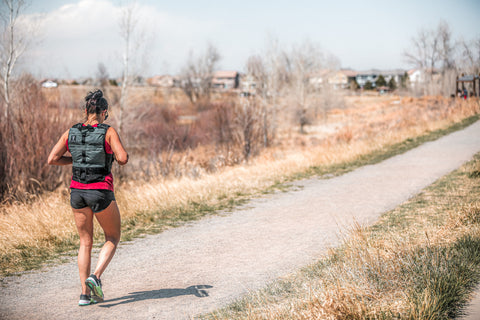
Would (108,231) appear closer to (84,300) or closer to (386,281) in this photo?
(84,300)

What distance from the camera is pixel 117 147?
396 centimetres

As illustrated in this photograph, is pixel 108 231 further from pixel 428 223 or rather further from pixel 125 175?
pixel 125 175

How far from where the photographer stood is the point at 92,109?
4.07 meters

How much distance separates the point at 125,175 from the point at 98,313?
12.8 m

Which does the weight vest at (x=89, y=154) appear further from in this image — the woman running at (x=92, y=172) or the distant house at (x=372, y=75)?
the distant house at (x=372, y=75)

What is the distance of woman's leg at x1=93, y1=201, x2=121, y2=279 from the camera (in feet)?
13.3

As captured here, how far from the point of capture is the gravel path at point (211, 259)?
14.2 ft

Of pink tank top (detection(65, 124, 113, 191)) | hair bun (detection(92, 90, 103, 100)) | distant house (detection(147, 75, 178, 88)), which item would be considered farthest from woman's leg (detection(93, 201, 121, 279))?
distant house (detection(147, 75, 178, 88))

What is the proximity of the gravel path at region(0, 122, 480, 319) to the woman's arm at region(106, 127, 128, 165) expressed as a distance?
5.03 feet

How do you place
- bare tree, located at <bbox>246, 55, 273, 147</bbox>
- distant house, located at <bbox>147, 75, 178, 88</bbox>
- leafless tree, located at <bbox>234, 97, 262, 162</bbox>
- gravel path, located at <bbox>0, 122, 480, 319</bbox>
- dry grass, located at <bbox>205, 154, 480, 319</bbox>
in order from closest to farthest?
1. dry grass, located at <bbox>205, 154, 480, 319</bbox>
2. gravel path, located at <bbox>0, 122, 480, 319</bbox>
3. leafless tree, located at <bbox>234, 97, 262, 162</bbox>
4. bare tree, located at <bbox>246, 55, 273, 147</bbox>
5. distant house, located at <bbox>147, 75, 178, 88</bbox>

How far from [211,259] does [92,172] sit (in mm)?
2365

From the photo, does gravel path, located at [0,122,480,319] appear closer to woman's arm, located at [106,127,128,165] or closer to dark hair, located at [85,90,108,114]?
woman's arm, located at [106,127,128,165]

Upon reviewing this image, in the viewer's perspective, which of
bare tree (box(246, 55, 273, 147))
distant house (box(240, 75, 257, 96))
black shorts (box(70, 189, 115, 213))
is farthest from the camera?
bare tree (box(246, 55, 273, 147))

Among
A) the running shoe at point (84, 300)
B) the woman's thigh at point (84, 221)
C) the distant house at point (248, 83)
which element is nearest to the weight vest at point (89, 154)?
the woman's thigh at point (84, 221)
